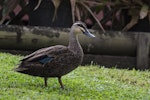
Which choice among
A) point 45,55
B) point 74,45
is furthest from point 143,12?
point 45,55

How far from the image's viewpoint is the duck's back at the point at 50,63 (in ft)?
21.8

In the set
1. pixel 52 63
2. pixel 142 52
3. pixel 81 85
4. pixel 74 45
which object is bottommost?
pixel 142 52

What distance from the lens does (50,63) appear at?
263 inches

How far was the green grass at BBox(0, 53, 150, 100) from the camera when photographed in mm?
6332

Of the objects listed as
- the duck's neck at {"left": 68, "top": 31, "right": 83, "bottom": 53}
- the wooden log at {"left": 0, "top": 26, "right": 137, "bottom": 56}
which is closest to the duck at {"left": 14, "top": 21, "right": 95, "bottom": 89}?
the duck's neck at {"left": 68, "top": 31, "right": 83, "bottom": 53}

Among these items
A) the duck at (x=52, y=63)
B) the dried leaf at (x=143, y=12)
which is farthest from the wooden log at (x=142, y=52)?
the duck at (x=52, y=63)

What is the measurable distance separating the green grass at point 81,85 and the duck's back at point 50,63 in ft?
0.65

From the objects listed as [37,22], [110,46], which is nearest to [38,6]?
[37,22]

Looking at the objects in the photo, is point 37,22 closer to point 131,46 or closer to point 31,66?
point 131,46

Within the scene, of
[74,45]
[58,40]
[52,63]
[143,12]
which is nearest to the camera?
[52,63]

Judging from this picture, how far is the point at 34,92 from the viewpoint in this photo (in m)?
6.34

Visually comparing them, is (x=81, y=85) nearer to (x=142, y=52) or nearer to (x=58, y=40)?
(x=58, y=40)

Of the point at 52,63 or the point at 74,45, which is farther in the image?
the point at 74,45

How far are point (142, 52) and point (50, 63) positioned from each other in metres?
3.70
